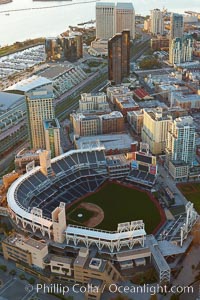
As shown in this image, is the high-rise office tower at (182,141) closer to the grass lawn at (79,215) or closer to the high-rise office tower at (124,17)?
the grass lawn at (79,215)

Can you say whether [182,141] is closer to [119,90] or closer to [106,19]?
[119,90]

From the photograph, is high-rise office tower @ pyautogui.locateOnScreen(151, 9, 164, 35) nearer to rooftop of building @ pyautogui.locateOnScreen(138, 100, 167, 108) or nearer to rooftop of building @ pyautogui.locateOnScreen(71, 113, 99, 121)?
rooftop of building @ pyautogui.locateOnScreen(138, 100, 167, 108)

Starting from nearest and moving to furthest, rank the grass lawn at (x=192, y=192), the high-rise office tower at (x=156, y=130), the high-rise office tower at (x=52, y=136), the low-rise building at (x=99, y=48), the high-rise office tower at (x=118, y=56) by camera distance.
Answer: the grass lawn at (x=192, y=192) < the high-rise office tower at (x=52, y=136) < the high-rise office tower at (x=156, y=130) < the high-rise office tower at (x=118, y=56) < the low-rise building at (x=99, y=48)

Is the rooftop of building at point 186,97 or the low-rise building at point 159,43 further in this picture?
the low-rise building at point 159,43

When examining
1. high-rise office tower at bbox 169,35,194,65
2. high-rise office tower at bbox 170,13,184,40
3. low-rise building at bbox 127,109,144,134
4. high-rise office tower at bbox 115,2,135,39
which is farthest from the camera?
high-rise office tower at bbox 115,2,135,39

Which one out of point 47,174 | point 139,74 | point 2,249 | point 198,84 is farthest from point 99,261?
point 139,74

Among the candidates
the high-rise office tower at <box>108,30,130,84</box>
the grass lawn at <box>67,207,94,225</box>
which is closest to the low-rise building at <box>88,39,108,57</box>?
the high-rise office tower at <box>108,30,130,84</box>

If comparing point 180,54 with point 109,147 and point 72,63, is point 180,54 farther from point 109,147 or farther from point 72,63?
point 109,147

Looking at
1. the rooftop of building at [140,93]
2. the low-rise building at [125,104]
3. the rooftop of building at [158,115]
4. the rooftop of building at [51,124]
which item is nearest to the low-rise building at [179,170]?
the rooftop of building at [158,115]
